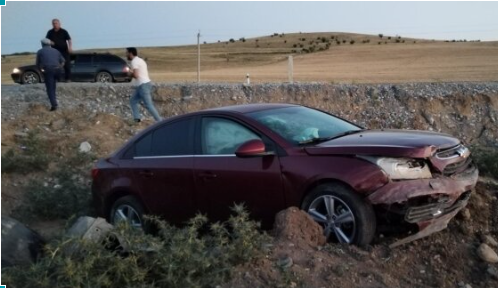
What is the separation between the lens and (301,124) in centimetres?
712

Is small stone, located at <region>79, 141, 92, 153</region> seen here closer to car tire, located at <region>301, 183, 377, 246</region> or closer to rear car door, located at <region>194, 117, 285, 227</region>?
rear car door, located at <region>194, 117, 285, 227</region>

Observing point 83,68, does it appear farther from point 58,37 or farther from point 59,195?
point 59,195

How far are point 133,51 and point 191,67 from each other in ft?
166

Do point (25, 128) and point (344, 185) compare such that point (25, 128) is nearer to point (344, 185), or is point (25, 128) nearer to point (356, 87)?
point (356, 87)

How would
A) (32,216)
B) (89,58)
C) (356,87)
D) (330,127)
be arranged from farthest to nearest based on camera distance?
(89,58) → (356,87) → (32,216) → (330,127)

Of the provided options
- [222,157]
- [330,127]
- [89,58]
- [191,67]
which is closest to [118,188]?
[222,157]

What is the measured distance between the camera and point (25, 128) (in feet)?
44.5

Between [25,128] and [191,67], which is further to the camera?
[191,67]

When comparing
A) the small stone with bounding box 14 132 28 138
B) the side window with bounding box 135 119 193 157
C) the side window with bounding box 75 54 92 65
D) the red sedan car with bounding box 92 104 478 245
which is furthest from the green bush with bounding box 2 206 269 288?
the side window with bounding box 75 54 92 65

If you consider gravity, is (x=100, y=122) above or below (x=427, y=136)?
below

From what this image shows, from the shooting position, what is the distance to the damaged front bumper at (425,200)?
5875 mm

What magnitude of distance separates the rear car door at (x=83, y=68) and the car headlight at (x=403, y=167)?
78.8ft

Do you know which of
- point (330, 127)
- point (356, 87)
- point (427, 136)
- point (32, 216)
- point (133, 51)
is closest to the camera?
point (427, 136)

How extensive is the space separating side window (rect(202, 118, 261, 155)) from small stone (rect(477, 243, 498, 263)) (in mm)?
2260
